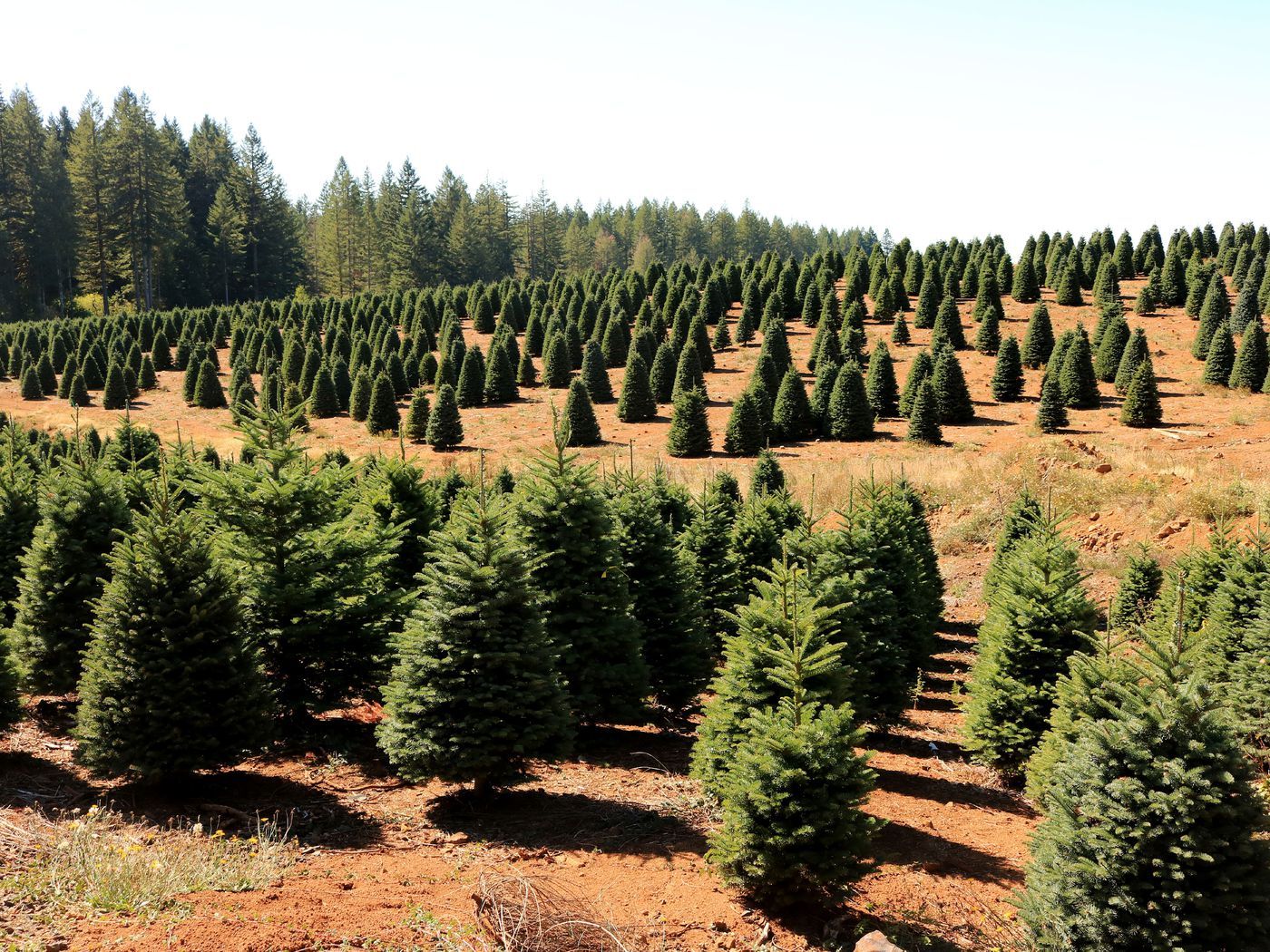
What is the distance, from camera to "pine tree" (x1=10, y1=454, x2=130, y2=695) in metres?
13.2

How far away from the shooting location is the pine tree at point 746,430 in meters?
38.7

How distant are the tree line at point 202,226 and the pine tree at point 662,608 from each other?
78500 millimetres

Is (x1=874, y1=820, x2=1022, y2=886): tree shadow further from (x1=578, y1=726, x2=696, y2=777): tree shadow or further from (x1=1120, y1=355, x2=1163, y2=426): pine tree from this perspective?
(x1=1120, y1=355, x2=1163, y2=426): pine tree

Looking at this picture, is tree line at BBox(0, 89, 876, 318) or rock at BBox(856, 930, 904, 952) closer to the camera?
rock at BBox(856, 930, 904, 952)

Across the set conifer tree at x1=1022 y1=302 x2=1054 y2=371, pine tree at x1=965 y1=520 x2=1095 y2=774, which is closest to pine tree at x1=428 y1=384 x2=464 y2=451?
conifer tree at x1=1022 y1=302 x2=1054 y2=371

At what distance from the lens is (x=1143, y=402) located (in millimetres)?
37000

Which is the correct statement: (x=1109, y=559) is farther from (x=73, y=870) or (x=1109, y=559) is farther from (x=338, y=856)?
(x=73, y=870)

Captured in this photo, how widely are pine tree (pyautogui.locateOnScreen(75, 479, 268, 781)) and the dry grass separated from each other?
2.51ft

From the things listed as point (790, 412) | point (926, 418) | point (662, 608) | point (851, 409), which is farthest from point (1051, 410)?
point (662, 608)

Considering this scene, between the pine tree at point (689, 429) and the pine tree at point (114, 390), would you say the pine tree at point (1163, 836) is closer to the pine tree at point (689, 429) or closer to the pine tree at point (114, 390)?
the pine tree at point (689, 429)

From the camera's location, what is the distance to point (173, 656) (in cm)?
1041

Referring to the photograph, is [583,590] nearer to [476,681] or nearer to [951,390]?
[476,681]

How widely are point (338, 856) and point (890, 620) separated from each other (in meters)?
9.05

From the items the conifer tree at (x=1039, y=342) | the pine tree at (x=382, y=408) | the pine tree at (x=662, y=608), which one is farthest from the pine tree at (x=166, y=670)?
the conifer tree at (x=1039, y=342)
